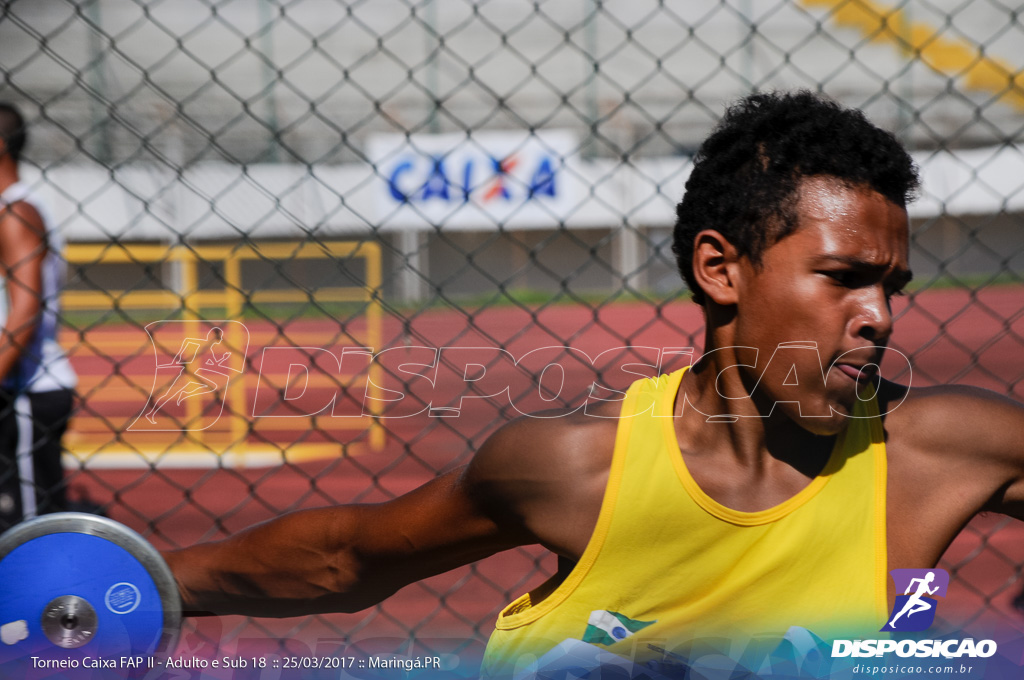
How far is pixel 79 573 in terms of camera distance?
48.8 inches

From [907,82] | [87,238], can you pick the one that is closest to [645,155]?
[907,82]

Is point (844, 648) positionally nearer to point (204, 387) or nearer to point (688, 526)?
point (688, 526)

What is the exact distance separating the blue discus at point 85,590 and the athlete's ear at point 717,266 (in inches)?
36.5

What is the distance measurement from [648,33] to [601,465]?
43.6 ft

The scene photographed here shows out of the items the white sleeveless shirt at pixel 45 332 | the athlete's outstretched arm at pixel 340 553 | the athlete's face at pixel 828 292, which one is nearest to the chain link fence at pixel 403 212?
the white sleeveless shirt at pixel 45 332

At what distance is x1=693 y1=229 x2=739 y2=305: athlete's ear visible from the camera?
119 cm

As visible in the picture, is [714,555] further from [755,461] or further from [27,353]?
[27,353]

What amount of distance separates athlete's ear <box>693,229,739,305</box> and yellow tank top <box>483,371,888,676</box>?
0.64 feet

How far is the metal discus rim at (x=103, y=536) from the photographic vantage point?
48.3 inches

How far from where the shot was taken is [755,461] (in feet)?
4.10

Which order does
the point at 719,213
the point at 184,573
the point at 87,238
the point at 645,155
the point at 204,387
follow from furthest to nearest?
the point at 645,155, the point at 87,238, the point at 204,387, the point at 184,573, the point at 719,213

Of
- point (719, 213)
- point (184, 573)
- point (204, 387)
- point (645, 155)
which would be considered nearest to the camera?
point (719, 213)

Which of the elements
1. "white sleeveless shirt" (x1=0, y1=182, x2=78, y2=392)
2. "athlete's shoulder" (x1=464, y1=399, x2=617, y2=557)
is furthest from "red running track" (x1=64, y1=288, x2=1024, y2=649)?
"athlete's shoulder" (x1=464, y1=399, x2=617, y2=557)

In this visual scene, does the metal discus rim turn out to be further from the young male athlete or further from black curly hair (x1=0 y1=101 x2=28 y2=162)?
black curly hair (x1=0 y1=101 x2=28 y2=162)
